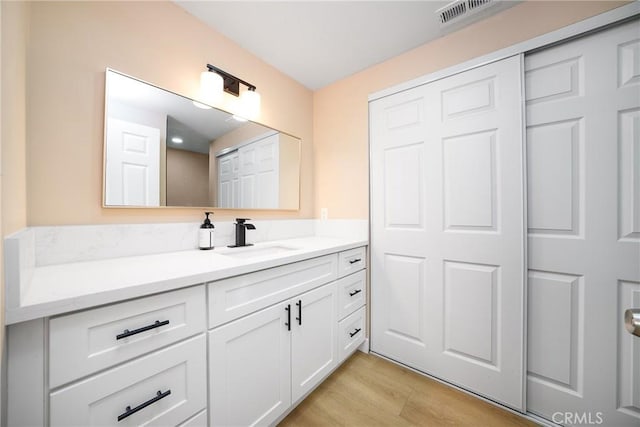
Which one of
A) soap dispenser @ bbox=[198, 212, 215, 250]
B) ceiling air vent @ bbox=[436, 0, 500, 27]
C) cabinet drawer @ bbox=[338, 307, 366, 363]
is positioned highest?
ceiling air vent @ bbox=[436, 0, 500, 27]

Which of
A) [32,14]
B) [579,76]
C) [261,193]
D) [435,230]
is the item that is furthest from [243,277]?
[579,76]

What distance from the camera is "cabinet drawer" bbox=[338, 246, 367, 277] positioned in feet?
5.27

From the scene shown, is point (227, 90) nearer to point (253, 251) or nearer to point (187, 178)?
point (187, 178)

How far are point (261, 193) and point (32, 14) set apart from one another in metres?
1.30

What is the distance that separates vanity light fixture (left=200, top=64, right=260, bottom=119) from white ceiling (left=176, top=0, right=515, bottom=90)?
11cm

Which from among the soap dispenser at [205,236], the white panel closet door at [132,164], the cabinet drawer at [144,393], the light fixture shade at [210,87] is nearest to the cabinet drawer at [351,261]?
the soap dispenser at [205,236]

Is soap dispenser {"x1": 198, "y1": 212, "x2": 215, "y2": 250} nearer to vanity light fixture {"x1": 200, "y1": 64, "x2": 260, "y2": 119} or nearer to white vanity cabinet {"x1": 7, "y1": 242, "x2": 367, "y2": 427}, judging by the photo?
white vanity cabinet {"x1": 7, "y1": 242, "x2": 367, "y2": 427}

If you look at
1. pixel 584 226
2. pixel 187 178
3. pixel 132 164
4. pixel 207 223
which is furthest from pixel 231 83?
pixel 584 226

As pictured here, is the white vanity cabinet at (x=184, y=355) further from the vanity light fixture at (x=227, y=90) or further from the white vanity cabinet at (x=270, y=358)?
the vanity light fixture at (x=227, y=90)

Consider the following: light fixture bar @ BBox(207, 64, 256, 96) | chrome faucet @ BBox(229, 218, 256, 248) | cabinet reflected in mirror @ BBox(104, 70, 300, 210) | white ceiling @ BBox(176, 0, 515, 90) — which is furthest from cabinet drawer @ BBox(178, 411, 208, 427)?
white ceiling @ BBox(176, 0, 515, 90)

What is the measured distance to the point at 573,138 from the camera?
3.93 ft

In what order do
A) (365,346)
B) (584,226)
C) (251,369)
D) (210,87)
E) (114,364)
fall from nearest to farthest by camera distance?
1. (114,364)
2. (251,369)
3. (584,226)
4. (210,87)
5. (365,346)

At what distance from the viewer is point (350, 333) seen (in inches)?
67.0

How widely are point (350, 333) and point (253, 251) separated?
0.92 meters
